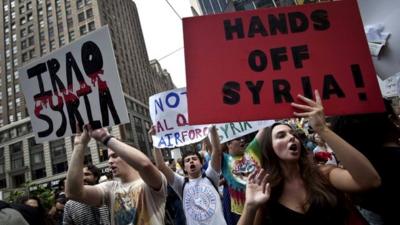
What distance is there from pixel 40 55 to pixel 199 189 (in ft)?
195

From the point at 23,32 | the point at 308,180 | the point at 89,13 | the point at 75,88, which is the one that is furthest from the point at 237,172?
the point at 23,32

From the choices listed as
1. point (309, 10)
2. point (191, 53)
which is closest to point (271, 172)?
point (191, 53)

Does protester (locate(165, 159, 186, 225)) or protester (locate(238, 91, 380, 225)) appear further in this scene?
protester (locate(165, 159, 186, 225))

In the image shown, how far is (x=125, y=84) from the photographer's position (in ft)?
190

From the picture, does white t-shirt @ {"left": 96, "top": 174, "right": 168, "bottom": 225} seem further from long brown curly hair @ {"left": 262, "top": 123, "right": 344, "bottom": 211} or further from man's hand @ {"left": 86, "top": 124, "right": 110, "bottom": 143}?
Result: long brown curly hair @ {"left": 262, "top": 123, "right": 344, "bottom": 211}

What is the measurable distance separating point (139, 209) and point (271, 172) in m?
1.07

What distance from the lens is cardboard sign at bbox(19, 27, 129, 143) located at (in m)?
2.72

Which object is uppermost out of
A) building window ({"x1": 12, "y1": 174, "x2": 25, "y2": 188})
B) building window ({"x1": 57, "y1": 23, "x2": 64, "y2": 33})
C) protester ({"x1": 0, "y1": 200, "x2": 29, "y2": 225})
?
building window ({"x1": 57, "y1": 23, "x2": 64, "y2": 33})

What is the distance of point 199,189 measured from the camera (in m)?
3.79

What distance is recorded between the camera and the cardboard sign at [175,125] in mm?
4863

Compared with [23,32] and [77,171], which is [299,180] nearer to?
[77,171]

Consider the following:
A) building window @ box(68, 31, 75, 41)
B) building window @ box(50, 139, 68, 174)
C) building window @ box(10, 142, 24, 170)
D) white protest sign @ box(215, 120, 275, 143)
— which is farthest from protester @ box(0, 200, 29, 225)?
building window @ box(68, 31, 75, 41)

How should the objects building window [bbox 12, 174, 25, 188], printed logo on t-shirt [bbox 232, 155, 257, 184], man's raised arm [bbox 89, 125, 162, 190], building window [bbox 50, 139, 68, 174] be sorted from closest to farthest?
man's raised arm [bbox 89, 125, 162, 190], printed logo on t-shirt [bbox 232, 155, 257, 184], building window [bbox 50, 139, 68, 174], building window [bbox 12, 174, 25, 188]

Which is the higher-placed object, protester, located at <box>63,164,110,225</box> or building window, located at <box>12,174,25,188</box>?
building window, located at <box>12,174,25,188</box>
